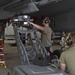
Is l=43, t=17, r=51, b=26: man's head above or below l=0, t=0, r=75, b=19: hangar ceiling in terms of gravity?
below

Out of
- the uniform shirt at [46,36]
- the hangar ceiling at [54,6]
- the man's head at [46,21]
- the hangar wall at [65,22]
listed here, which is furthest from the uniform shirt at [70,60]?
the man's head at [46,21]

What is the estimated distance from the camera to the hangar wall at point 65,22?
665 cm

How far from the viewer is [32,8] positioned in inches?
243

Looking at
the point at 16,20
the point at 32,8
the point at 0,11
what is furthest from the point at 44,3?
the point at 0,11

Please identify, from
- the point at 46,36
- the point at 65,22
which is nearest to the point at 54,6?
the point at 65,22

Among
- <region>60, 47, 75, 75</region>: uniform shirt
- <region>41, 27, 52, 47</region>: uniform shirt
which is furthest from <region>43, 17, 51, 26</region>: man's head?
<region>60, 47, 75, 75</region>: uniform shirt

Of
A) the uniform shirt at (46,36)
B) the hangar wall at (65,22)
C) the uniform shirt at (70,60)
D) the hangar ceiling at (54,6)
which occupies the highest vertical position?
the hangar ceiling at (54,6)

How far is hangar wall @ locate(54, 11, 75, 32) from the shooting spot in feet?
21.8

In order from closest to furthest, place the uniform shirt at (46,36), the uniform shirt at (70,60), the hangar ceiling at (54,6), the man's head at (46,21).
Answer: the uniform shirt at (70,60), the hangar ceiling at (54,6), the uniform shirt at (46,36), the man's head at (46,21)

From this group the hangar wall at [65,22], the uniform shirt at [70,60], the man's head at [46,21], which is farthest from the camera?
the man's head at [46,21]

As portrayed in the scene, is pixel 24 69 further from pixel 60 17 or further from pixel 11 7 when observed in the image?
pixel 60 17

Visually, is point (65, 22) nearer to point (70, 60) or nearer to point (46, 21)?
point (46, 21)

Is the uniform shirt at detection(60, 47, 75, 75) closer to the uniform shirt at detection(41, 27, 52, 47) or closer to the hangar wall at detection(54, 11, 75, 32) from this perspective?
the hangar wall at detection(54, 11, 75, 32)

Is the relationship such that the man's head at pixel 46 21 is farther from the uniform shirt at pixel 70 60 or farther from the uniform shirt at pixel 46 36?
the uniform shirt at pixel 70 60
